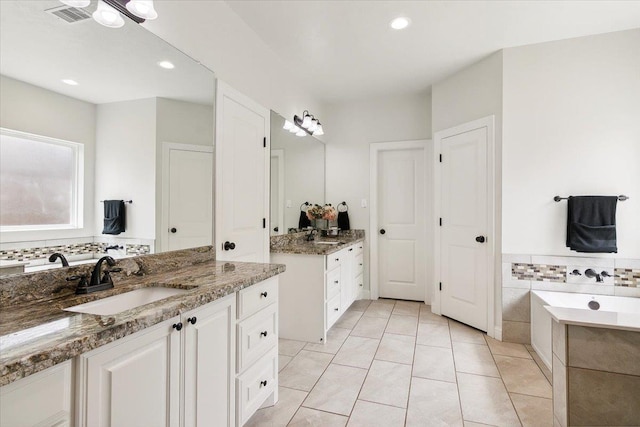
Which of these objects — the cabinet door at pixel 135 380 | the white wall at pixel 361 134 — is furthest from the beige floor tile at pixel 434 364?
the cabinet door at pixel 135 380

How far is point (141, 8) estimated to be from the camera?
1447 millimetres

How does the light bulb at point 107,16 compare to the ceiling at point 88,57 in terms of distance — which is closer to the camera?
the ceiling at point 88,57

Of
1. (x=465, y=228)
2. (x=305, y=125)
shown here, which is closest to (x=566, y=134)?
(x=465, y=228)

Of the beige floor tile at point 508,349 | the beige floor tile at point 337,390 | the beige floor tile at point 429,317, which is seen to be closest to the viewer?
the beige floor tile at point 337,390

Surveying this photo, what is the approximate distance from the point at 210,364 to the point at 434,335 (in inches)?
91.8

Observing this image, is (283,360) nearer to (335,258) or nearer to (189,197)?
(335,258)

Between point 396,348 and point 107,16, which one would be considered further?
point 396,348

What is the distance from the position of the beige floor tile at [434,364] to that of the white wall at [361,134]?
1.61m

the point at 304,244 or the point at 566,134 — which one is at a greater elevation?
the point at 566,134

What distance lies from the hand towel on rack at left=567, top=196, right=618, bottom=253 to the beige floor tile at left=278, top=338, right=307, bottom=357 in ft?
8.10

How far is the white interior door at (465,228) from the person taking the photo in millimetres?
3072

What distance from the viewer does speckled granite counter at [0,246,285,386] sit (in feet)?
2.46

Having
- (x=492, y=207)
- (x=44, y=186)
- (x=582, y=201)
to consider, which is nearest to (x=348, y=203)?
(x=492, y=207)

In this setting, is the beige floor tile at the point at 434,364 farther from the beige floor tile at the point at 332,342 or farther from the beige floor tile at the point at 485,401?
the beige floor tile at the point at 332,342
